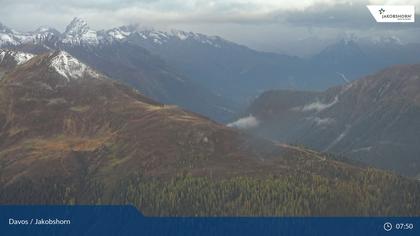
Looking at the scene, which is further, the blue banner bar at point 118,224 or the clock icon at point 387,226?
the clock icon at point 387,226

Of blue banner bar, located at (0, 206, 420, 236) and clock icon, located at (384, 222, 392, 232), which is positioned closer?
blue banner bar, located at (0, 206, 420, 236)

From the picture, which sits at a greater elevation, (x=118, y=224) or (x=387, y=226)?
(x=118, y=224)

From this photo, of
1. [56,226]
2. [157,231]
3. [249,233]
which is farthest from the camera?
[249,233]

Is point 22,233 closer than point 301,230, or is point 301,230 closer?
point 22,233

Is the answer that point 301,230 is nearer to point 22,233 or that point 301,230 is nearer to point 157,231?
point 157,231

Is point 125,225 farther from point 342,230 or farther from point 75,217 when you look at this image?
point 342,230

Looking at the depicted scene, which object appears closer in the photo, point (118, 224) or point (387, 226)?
point (387, 226)

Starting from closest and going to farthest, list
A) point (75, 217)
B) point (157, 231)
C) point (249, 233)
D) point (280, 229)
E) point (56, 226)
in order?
point (75, 217) < point (56, 226) < point (157, 231) < point (249, 233) < point (280, 229)

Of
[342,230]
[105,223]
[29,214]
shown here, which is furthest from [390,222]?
[29,214]

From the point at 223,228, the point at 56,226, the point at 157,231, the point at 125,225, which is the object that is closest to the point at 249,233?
the point at 223,228
